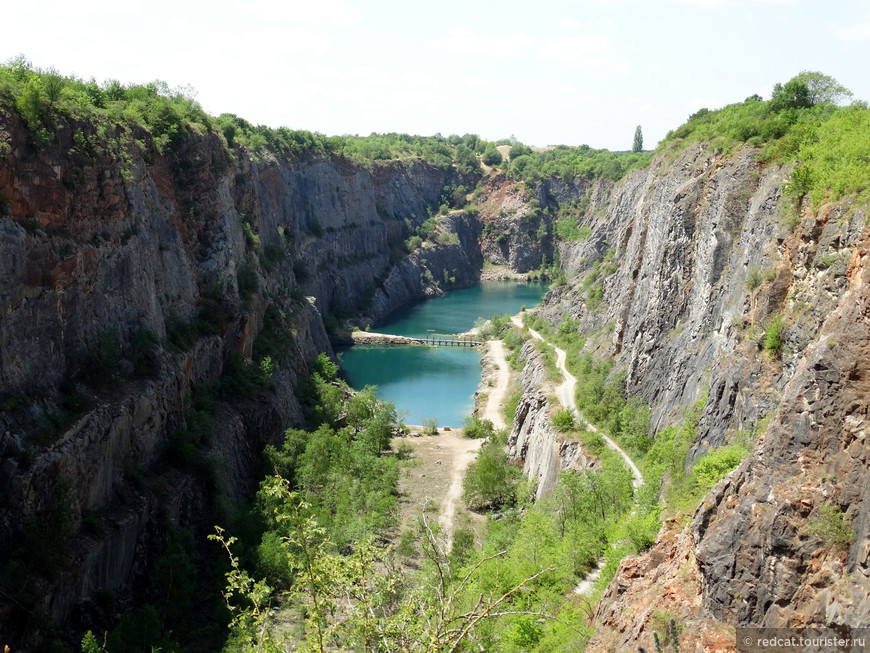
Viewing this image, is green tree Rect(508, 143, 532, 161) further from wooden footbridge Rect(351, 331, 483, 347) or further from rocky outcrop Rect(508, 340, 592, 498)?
rocky outcrop Rect(508, 340, 592, 498)

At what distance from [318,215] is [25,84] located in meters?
68.8

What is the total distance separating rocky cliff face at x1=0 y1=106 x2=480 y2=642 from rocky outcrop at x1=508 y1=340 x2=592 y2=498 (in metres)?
15.4

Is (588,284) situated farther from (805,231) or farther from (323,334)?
(805,231)

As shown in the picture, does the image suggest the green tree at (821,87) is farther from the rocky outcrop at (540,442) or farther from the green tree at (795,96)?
the rocky outcrop at (540,442)

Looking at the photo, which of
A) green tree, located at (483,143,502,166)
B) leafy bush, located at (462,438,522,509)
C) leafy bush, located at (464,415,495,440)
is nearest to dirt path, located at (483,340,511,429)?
leafy bush, located at (464,415,495,440)

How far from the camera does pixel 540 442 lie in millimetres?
41469

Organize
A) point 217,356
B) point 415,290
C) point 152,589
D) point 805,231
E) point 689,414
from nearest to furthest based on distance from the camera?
1. point 805,231
2. point 152,589
3. point 689,414
4. point 217,356
5. point 415,290

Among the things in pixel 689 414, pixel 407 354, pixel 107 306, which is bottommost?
pixel 407 354

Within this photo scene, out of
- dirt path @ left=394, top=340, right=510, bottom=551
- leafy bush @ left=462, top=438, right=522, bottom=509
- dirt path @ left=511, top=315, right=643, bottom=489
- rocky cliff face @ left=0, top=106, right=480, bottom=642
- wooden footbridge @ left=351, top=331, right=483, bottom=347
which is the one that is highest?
rocky cliff face @ left=0, top=106, right=480, bottom=642

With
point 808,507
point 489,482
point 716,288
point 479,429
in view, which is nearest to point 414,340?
point 479,429

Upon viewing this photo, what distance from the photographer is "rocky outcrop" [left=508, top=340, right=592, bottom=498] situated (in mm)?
36812

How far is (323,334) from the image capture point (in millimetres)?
68938

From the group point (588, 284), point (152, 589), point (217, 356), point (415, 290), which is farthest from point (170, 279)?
point (415, 290)

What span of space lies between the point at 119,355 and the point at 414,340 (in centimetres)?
5818
